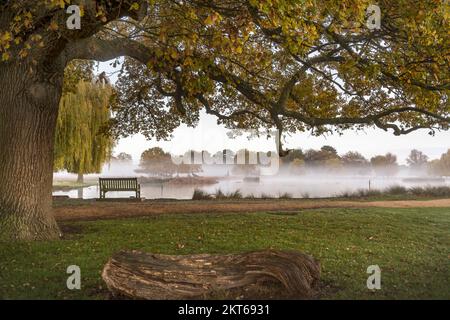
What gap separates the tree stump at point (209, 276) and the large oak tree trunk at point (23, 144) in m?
5.19

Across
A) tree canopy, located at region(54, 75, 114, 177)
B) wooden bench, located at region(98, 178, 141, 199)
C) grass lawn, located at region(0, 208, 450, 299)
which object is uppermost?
tree canopy, located at region(54, 75, 114, 177)

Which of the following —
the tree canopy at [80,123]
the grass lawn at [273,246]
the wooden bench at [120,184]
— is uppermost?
the tree canopy at [80,123]

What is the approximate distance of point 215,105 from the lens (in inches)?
805

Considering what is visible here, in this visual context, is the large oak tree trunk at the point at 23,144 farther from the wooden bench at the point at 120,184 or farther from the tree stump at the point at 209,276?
the wooden bench at the point at 120,184

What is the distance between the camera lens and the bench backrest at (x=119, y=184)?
2400cm

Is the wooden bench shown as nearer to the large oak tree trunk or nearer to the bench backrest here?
the bench backrest

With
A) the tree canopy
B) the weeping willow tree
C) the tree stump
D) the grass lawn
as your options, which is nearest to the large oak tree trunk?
the grass lawn

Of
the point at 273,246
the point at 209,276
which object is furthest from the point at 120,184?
the point at 209,276

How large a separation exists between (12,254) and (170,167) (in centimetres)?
6444

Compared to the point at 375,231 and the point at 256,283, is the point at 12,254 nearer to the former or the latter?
the point at 256,283

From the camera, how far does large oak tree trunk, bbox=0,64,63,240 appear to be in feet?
40.1

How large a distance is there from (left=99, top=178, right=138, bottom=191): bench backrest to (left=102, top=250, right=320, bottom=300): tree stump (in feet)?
52.7

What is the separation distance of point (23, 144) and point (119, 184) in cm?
1192

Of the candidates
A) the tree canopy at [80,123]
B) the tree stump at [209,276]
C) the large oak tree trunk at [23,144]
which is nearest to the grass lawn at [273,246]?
the tree stump at [209,276]
